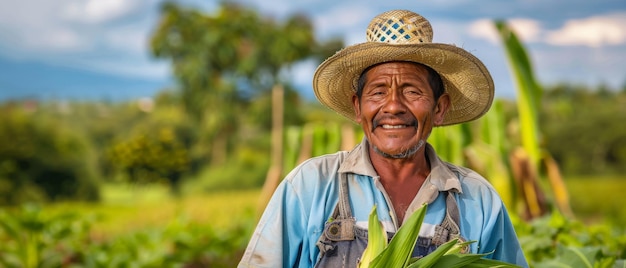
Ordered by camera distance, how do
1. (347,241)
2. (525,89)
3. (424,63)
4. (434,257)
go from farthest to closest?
(525,89), (424,63), (347,241), (434,257)

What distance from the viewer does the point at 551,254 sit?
8.54ft

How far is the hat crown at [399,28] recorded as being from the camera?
1644 mm

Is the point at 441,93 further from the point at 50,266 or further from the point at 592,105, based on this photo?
the point at 592,105

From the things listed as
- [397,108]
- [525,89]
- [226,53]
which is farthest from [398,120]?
[226,53]

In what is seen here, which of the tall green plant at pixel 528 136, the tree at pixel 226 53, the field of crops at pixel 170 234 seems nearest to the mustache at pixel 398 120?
the field of crops at pixel 170 234

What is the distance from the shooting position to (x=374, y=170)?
1.68 metres

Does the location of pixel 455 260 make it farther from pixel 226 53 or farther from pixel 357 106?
pixel 226 53

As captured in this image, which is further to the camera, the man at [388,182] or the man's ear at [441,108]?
the man's ear at [441,108]

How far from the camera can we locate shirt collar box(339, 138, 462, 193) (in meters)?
1.65

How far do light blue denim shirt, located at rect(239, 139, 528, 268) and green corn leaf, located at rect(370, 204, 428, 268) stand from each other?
148 millimetres

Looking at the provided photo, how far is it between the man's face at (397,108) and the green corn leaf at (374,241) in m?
0.20

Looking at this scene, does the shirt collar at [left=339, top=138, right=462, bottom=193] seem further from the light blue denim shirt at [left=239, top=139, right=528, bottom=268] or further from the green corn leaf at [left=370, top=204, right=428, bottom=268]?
the green corn leaf at [left=370, top=204, right=428, bottom=268]

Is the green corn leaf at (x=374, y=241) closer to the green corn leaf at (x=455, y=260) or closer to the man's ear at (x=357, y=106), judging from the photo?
the green corn leaf at (x=455, y=260)

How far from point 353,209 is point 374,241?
13 centimetres
